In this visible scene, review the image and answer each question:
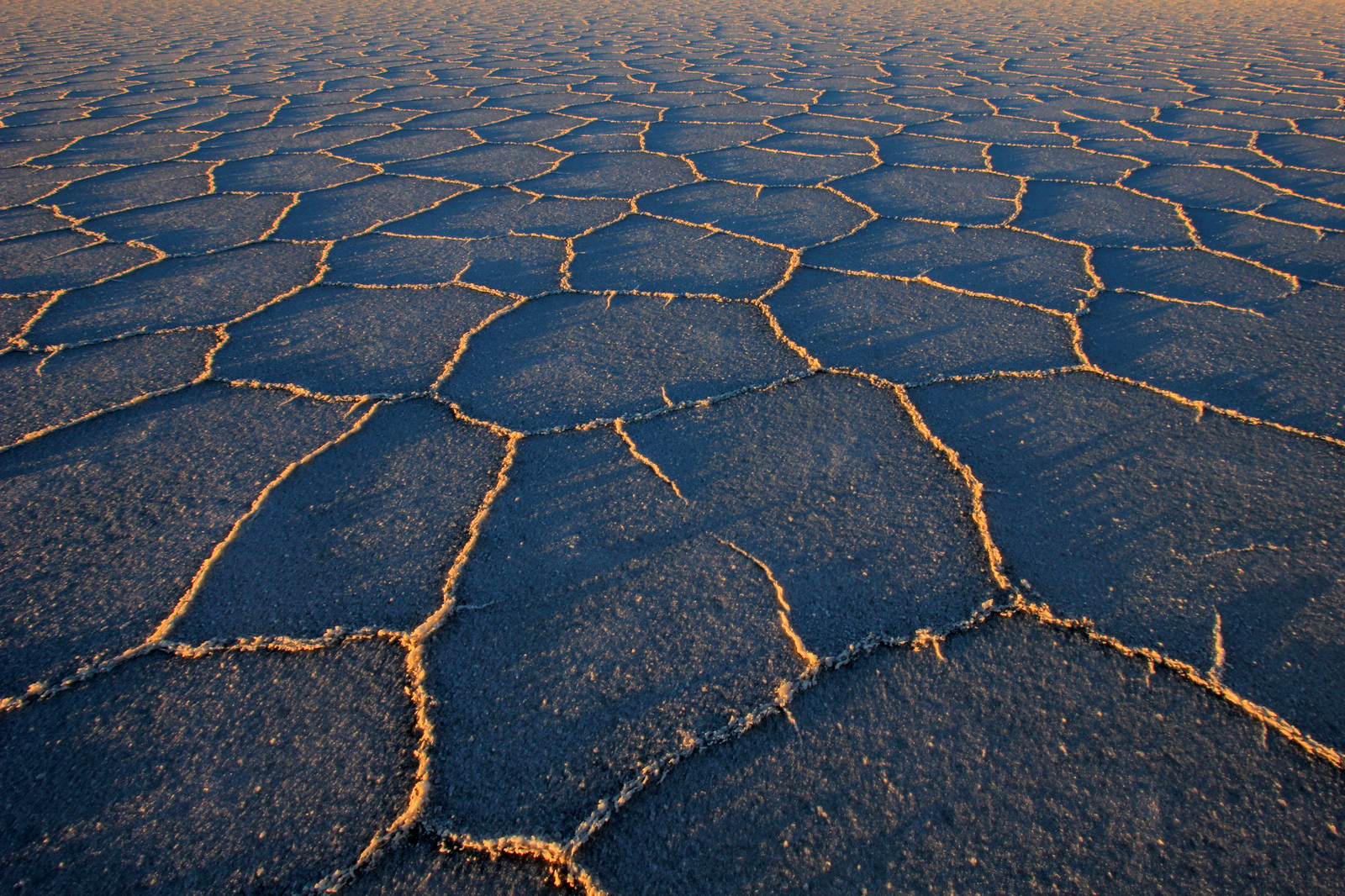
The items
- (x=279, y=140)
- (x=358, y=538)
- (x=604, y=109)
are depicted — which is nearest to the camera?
(x=358, y=538)

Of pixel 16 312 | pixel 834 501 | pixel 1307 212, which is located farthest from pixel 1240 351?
pixel 16 312

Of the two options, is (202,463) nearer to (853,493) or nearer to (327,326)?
(327,326)

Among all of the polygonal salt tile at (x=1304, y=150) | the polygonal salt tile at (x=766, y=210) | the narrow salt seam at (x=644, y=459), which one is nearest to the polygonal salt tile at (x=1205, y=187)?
the polygonal salt tile at (x=1304, y=150)

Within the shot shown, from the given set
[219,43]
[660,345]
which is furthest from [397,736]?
[219,43]

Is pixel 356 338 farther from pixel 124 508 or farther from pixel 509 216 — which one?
pixel 509 216


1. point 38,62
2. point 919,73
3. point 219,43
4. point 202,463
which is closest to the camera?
point 202,463

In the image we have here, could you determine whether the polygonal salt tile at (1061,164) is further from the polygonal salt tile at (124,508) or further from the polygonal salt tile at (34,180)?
the polygonal salt tile at (34,180)
